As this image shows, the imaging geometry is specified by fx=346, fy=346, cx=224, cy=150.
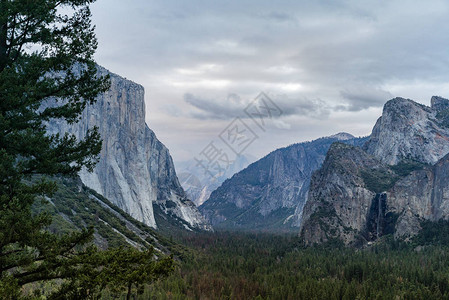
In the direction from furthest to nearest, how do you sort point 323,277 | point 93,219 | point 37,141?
point 93,219 < point 323,277 < point 37,141

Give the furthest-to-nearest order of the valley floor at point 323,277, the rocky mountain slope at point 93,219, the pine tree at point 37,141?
1. the rocky mountain slope at point 93,219
2. the valley floor at point 323,277
3. the pine tree at point 37,141

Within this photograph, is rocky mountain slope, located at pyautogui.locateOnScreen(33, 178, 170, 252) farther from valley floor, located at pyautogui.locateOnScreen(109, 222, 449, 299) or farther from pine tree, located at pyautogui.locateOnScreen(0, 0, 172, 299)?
pine tree, located at pyautogui.locateOnScreen(0, 0, 172, 299)

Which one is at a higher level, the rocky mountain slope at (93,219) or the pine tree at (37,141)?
the pine tree at (37,141)

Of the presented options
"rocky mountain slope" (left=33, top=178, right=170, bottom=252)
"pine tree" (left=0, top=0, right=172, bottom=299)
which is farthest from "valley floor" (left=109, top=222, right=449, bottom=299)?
"pine tree" (left=0, top=0, right=172, bottom=299)

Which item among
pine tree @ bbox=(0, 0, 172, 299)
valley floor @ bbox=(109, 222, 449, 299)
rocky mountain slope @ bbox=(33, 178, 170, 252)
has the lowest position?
A: valley floor @ bbox=(109, 222, 449, 299)

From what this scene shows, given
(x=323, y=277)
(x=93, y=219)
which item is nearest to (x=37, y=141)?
(x=93, y=219)

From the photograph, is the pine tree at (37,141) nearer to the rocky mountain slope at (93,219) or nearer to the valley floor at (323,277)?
the valley floor at (323,277)

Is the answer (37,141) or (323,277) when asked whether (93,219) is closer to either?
(323,277)

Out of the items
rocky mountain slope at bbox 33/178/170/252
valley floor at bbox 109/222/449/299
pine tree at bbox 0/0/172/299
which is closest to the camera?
pine tree at bbox 0/0/172/299

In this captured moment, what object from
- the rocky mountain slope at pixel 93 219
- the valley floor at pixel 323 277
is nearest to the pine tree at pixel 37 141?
the valley floor at pixel 323 277
